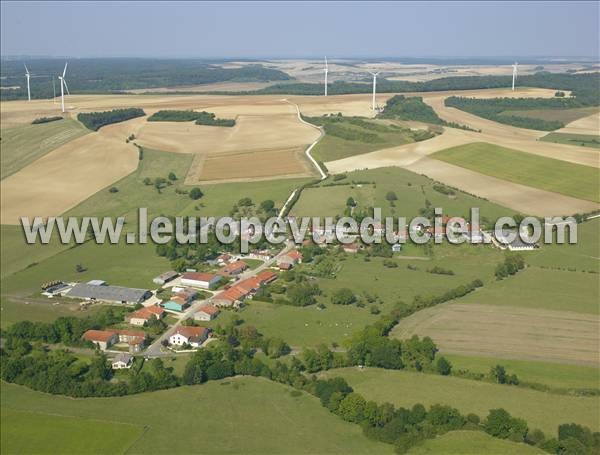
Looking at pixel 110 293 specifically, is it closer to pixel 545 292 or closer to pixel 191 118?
pixel 545 292

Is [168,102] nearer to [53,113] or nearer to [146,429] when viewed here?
[53,113]

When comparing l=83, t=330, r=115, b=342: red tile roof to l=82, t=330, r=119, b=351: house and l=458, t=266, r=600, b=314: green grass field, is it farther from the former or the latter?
l=458, t=266, r=600, b=314: green grass field

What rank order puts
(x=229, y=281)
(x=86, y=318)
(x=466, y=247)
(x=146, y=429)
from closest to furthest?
1. (x=146, y=429)
2. (x=86, y=318)
3. (x=229, y=281)
4. (x=466, y=247)

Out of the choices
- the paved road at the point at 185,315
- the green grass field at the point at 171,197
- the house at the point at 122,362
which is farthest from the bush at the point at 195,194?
the house at the point at 122,362

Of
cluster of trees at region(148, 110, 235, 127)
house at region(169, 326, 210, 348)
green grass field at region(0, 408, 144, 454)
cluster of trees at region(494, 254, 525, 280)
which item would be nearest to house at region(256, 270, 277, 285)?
house at region(169, 326, 210, 348)

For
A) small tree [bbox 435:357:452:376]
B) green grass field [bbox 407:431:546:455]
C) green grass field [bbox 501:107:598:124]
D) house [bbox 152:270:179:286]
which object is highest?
green grass field [bbox 501:107:598:124]

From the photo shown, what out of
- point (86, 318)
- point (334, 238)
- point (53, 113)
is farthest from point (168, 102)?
point (86, 318)
